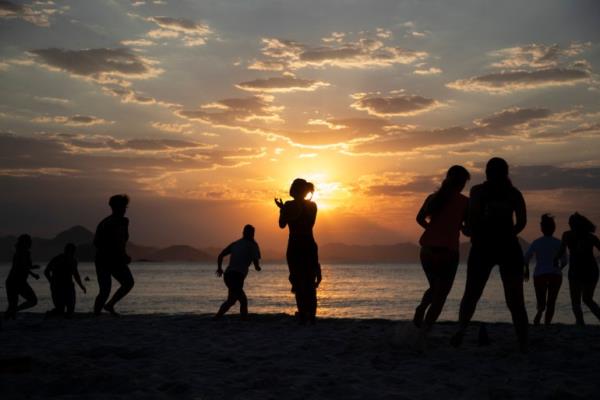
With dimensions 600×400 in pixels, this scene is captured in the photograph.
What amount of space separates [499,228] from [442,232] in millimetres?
645

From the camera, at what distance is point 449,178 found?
285 inches

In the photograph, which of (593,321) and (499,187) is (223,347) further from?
(593,321)

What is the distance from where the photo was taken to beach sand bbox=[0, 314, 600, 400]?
5.32 metres

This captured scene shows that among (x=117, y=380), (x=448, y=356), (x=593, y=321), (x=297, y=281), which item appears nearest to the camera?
(x=117, y=380)

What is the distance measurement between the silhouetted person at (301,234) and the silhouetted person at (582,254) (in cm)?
444

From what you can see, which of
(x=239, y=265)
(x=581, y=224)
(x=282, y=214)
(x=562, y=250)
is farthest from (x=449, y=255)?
(x=239, y=265)

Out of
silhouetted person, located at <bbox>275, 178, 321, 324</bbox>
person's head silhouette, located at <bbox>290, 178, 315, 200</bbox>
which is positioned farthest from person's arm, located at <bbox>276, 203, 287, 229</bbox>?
person's head silhouette, located at <bbox>290, 178, 315, 200</bbox>

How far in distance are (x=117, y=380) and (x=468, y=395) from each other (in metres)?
3.16

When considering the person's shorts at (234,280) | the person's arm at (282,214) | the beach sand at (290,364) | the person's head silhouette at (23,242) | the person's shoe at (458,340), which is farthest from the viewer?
the person's head silhouette at (23,242)

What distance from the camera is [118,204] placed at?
11.7m

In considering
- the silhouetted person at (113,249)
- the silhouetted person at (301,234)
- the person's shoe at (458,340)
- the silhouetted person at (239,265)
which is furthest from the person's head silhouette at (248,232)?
the person's shoe at (458,340)

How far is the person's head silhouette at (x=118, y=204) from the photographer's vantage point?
11.6 m

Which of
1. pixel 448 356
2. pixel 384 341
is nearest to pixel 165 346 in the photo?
pixel 384 341

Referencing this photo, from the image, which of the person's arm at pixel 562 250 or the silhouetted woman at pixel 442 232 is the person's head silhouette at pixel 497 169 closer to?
the silhouetted woman at pixel 442 232
